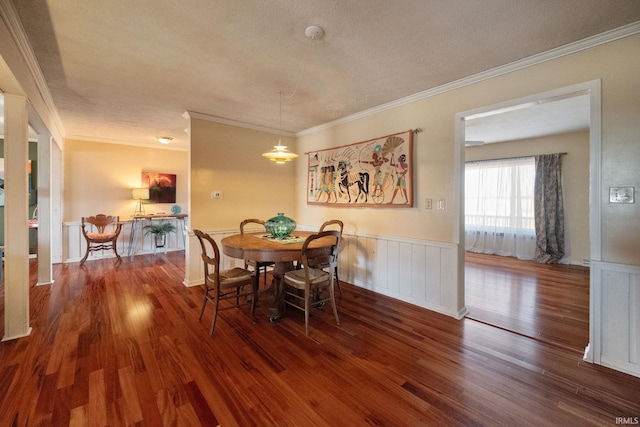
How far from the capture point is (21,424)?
4.64 ft

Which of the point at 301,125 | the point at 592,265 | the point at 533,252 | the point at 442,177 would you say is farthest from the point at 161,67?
the point at 533,252

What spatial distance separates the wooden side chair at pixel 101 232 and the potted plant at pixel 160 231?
0.56 metres

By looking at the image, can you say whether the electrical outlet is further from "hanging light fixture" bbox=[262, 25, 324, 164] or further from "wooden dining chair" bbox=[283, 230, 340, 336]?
"hanging light fixture" bbox=[262, 25, 324, 164]

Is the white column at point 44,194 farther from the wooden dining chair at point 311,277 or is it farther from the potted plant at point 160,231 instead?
the wooden dining chair at point 311,277

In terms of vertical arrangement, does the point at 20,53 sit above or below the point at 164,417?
above

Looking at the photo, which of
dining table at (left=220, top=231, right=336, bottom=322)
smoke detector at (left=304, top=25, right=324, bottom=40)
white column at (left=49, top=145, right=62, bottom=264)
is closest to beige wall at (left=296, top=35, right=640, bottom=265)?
dining table at (left=220, top=231, right=336, bottom=322)

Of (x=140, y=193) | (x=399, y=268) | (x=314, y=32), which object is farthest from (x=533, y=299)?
(x=140, y=193)

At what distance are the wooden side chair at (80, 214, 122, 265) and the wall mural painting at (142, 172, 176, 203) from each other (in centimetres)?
84

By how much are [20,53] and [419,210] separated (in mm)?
3735

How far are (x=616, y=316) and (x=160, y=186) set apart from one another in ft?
23.4

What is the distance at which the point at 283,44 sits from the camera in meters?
2.07

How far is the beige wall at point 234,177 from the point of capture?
3.78 meters

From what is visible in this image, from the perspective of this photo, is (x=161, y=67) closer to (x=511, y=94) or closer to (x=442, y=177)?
(x=442, y=177)

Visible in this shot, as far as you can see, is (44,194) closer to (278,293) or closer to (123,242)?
(123,242)
